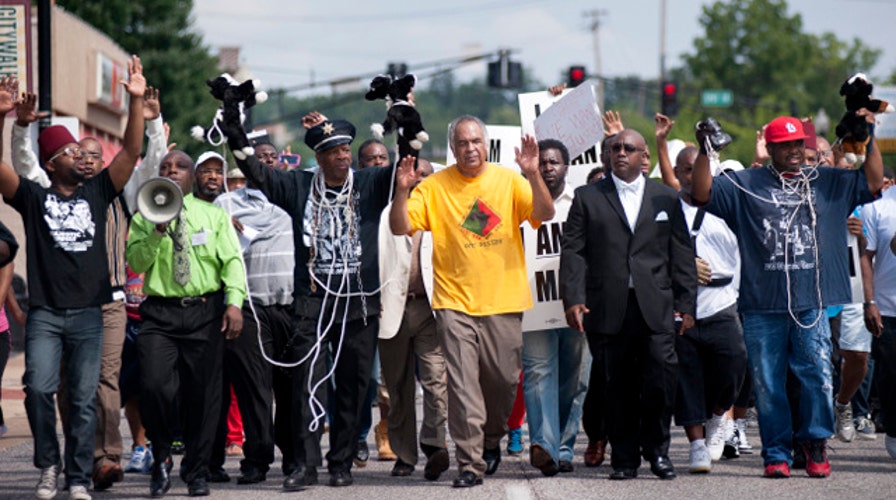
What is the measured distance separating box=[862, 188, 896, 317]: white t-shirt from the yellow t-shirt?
3.00 meters

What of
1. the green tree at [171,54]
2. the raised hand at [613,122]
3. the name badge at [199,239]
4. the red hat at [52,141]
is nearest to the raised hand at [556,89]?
the raised hand at [613,122]

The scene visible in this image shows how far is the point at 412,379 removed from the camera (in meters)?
10.9

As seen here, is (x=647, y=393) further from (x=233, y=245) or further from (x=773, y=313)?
(x=233, y=245)

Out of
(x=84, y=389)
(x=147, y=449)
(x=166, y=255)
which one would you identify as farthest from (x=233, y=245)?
(x=147, y=449)

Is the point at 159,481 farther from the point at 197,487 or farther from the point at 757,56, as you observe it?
the point at 757,56

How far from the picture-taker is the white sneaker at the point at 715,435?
11.3m

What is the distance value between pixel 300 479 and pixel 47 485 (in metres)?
1.59

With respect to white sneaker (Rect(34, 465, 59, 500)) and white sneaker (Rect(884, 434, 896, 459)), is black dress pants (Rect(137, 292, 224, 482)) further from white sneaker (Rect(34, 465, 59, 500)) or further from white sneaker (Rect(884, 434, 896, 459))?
white sneaker (Rect(884, 434, 896, 459))

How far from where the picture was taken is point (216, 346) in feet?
33.1

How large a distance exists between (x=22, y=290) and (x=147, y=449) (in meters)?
12.6

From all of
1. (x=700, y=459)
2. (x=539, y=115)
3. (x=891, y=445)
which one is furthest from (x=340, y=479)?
(x=891, y=445)

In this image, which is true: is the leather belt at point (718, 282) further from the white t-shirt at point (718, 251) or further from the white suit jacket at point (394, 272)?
the white suit jacket at point (394, 272)

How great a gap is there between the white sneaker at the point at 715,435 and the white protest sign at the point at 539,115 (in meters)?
2.28

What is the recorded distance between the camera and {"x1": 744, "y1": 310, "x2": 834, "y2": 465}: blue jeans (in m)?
10.3
